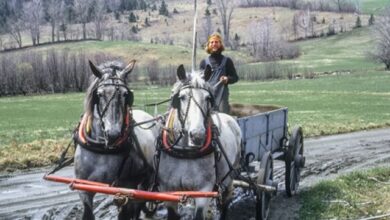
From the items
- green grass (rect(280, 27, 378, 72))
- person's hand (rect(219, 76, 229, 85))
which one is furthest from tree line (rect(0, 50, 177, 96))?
person's hand (rect(219, 76, 229, 85))

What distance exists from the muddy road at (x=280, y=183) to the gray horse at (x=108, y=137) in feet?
7.17

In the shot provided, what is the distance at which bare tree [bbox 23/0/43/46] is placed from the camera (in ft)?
425

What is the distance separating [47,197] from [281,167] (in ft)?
19.7

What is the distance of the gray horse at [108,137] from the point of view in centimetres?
707

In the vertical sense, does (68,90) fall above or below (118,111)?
below

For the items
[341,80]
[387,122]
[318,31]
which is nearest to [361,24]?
[318,31]

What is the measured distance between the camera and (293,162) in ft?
38.3

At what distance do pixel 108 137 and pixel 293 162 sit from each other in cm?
555

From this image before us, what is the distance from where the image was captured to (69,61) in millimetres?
70500

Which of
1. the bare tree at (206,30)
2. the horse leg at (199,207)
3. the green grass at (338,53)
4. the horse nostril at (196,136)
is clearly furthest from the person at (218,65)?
the bare tree at (206,30)

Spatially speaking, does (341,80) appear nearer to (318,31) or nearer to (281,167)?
(281,167)

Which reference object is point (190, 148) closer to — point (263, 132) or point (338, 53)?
point (263, 132)

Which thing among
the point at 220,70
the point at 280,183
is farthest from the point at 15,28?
the point at 220,70

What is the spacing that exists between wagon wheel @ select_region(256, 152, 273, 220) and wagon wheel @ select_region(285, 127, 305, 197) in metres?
1.39
